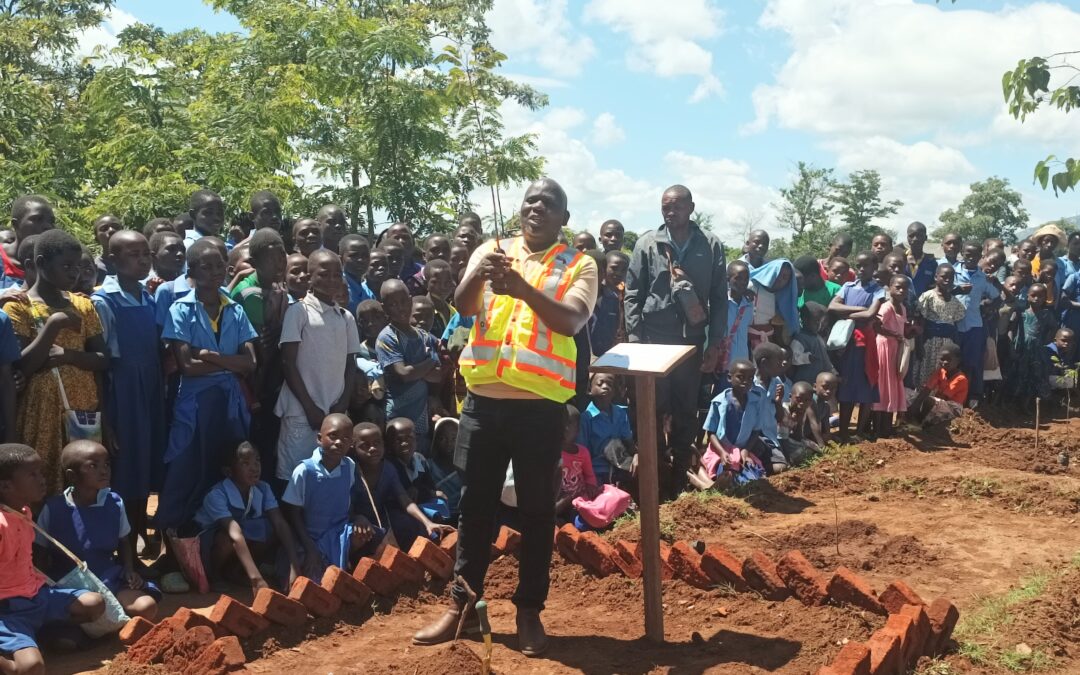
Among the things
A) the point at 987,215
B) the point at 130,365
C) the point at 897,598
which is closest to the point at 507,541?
the point at 897,598

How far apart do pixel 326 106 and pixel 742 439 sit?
11.9m

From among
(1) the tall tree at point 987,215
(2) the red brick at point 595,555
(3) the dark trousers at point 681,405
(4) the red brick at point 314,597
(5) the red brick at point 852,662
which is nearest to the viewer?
(5) the red brick at point 852,662

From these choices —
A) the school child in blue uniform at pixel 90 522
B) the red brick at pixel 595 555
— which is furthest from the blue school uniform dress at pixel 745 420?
the school child in blue uniform at pixel 90 522

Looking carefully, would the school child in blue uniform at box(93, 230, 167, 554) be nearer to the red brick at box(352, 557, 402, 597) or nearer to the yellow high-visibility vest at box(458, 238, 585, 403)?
the red brick at box(352, 557, 402, 597)

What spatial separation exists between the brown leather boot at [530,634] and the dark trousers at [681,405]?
10.4ft

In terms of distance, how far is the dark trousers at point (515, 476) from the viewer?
4.00m

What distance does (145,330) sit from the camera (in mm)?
5199

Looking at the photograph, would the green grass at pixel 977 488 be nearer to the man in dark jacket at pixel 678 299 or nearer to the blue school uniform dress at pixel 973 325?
the man in dark jacket at pixel 678 299

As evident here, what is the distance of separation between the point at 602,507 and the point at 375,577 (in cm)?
192

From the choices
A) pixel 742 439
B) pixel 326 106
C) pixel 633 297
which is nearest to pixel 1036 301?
pixel 742 439

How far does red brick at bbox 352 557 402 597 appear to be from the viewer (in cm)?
473

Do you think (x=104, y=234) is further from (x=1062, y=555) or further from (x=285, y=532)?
(x=1062, y=555)

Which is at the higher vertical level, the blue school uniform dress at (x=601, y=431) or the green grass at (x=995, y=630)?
the blue school uniform dress at (x=601, y=431)

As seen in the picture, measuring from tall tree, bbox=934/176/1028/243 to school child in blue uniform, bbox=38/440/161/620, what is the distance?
36.5 meters
